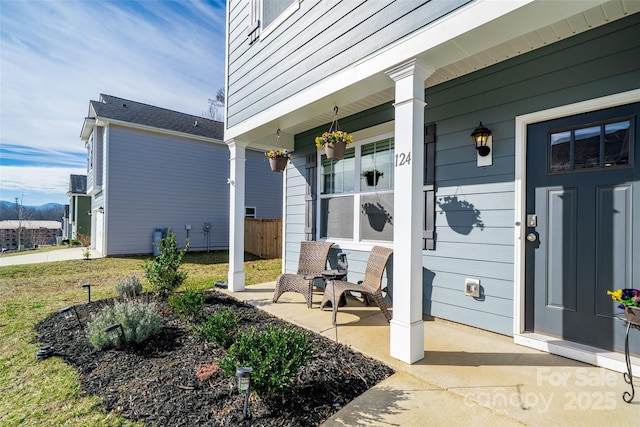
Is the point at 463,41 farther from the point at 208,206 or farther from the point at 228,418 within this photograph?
the point at 208,206

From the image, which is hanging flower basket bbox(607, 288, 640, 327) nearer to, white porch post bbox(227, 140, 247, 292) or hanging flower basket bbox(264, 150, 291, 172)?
hanging flower basket bbox(264, 150, 291, 172)

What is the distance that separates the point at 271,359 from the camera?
177cm

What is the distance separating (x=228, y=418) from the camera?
1661 mm

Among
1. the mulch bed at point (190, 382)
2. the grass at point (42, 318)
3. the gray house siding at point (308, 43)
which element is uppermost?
the gray house siding at point (308, 43)

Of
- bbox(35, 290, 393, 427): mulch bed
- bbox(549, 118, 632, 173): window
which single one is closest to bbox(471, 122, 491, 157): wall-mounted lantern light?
bbox(549, 118, 632, 173): window

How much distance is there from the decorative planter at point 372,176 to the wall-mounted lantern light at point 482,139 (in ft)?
4.51

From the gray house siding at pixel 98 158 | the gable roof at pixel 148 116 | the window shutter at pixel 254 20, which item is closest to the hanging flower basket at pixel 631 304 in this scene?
the window shutter at pixel 254 20

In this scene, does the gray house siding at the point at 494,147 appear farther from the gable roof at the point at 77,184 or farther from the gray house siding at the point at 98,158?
the gable roof at the point at 77,184

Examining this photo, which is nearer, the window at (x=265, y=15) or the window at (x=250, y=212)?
the window at (x=265, y=15)

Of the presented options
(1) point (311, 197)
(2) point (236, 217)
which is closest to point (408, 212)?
(1) point (311, 197)

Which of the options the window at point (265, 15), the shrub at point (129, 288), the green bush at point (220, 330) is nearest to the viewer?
the green bush at point (220, 330)

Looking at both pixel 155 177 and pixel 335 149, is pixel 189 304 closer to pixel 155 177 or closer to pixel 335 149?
pixel 335 149

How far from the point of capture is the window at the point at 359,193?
4.07 metres

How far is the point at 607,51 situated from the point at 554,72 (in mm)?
342
